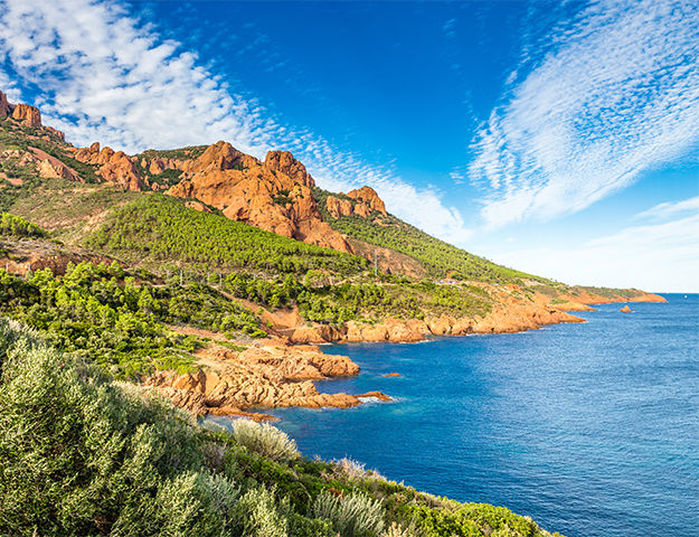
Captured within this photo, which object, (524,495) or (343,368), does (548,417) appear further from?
(343,368)

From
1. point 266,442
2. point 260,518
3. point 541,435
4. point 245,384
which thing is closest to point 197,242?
point 245,384

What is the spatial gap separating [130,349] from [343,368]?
66.0 feet

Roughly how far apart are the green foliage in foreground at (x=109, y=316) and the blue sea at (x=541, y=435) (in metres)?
11.4

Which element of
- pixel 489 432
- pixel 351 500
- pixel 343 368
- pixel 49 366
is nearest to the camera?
pixel 49 366

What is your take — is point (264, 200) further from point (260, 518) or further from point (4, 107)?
point (260, 518)

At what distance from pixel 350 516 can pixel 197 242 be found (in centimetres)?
8823

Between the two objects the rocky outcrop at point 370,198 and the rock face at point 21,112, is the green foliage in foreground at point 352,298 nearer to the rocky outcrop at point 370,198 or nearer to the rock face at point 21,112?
the rocky outcrop at point 370,198

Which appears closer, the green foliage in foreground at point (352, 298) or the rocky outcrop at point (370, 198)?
the green foliage in foreground at point (352, 298)

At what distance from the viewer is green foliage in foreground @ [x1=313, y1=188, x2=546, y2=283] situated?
461 ft

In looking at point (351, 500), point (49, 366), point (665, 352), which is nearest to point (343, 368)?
point (351, 500)

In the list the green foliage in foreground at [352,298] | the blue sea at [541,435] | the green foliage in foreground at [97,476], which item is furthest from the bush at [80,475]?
the green foliage in foreground at [352,298]

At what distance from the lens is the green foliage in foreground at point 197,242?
82.5 metres

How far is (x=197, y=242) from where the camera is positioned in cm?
8869

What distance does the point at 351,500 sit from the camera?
816 centimetres
